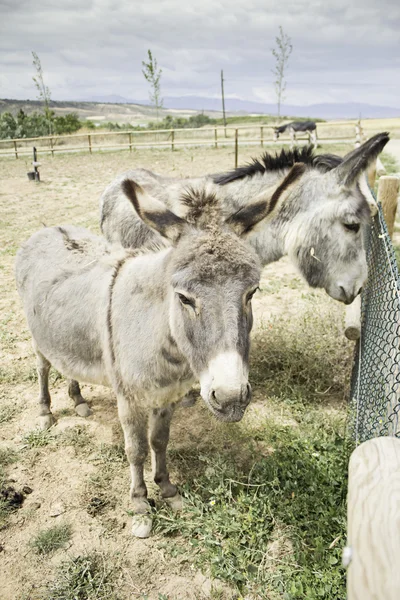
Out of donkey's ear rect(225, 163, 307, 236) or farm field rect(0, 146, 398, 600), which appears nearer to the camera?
donkey's ear rect(225, 163, 307, 236)

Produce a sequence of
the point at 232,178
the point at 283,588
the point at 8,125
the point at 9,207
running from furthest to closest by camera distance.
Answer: the point at 8,125 → the point at 9,207 → the point at 232,178 → the point at 283,588

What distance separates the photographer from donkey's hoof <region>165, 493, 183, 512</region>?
2.84 m

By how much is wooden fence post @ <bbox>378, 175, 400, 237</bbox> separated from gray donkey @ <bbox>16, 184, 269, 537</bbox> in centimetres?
239

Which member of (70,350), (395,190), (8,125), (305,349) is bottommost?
(305,349)

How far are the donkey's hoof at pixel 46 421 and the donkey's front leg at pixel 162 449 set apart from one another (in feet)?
4.18

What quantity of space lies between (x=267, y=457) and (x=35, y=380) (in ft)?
8.68

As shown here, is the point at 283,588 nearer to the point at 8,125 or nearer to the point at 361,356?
the point at 361,356

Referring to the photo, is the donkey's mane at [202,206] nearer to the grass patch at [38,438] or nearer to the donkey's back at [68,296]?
the donkey's back at [68,296]

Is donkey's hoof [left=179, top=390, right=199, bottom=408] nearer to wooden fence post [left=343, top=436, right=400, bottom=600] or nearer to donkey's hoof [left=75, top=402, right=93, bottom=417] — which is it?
donkey's hoof [left=75, top=402, right=93, bottom=417]

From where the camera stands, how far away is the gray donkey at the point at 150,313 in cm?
184

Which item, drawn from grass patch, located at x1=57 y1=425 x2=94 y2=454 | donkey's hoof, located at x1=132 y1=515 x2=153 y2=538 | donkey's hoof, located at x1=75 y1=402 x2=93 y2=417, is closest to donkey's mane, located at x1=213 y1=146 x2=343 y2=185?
donkey's hoof, located at x1=75 y1=402 x2=93 y2=417

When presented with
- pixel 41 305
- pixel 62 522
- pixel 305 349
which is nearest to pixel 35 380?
pixel 41 305

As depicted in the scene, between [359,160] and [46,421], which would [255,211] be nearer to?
[359,160]

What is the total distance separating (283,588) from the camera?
2156mm
